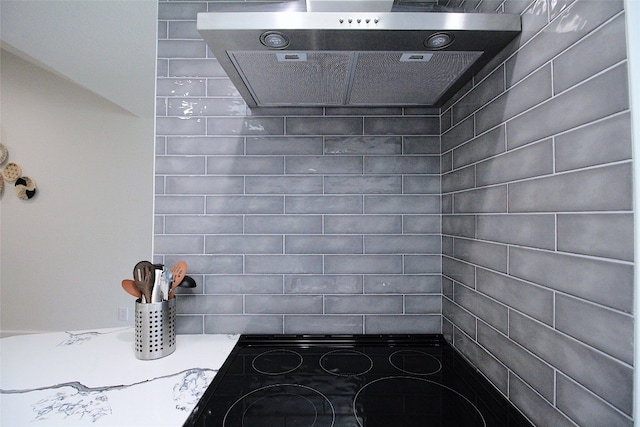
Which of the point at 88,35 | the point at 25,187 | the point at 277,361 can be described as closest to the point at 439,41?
the point at 277,361

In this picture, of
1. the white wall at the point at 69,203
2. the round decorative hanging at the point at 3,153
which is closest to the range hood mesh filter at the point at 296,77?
the white wall at the point at 69,203

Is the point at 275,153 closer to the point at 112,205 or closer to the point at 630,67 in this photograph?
the point at 630,67

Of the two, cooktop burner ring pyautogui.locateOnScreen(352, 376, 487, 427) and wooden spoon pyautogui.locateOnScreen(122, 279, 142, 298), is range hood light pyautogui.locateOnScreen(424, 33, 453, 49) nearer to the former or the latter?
cooktop burner ring pyautogui.locateOnScreen(352, 376, 487, 427)

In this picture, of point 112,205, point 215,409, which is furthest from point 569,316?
point 112,205

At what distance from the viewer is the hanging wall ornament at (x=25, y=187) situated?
10.3 ft

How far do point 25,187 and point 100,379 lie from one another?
327 centimetres

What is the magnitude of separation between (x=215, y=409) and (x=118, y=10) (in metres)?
1.61

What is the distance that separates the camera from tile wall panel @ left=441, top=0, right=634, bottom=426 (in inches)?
18.9

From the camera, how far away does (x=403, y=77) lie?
0.93 metres

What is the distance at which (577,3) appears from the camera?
55 cm

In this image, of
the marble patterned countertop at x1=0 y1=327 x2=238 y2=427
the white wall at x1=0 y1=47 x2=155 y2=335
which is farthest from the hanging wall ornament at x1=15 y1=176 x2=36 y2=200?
the marble patterned countertop at x1=0 y1=327 x2=238 y2=427

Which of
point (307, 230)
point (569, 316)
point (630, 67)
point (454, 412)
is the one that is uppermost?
point (630, 67)

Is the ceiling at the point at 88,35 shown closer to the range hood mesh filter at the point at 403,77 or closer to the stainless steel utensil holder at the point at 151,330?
the range hood mesh filter at the point at 403,77

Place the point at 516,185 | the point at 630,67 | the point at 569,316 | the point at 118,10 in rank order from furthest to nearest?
the point at 118,10
the point at 516,185
the point at 569,316
the point at 630,67
